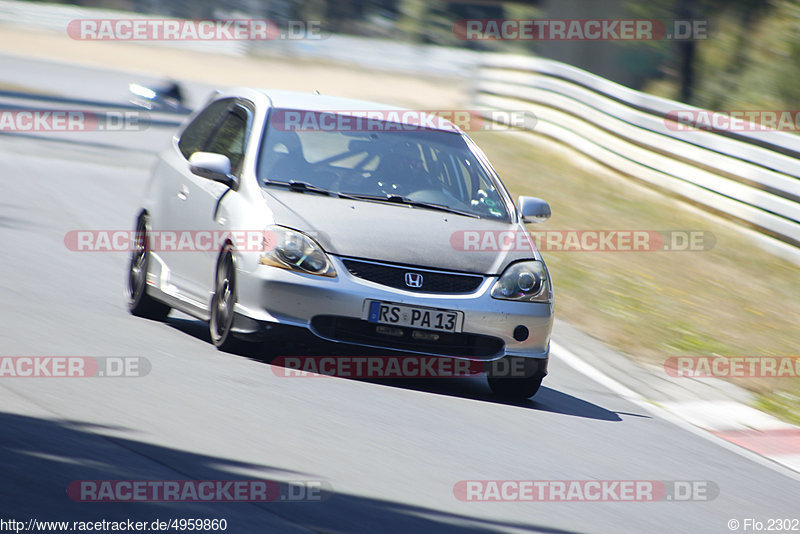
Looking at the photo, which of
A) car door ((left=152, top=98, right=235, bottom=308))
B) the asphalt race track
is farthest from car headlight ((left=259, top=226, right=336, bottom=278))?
car door ((left=152, top=98, right=235, bottom=308))

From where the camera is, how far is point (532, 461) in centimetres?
617

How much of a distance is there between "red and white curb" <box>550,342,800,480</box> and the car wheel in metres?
2.82

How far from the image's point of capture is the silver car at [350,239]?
23.5ft

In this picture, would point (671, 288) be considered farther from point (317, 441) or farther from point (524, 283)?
point (317, 441)

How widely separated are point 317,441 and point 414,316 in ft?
4.72

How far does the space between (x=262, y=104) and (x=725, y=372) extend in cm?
417

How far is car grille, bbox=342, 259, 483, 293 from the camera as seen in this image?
717 centimetres

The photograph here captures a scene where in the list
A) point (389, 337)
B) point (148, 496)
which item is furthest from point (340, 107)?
point (148, 496)

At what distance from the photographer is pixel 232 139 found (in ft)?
27.3

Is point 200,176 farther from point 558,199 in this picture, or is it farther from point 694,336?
point 558,199

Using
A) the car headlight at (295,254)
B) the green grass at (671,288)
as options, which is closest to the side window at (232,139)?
the car headlight at (295,254)

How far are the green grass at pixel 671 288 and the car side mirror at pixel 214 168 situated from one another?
3.87 metres

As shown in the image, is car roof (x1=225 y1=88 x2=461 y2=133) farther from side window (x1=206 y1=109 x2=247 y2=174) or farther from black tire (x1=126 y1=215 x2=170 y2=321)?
black tire (x1=126 y1=215 x2=170 y2=321)

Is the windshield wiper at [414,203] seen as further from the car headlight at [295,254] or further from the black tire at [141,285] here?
the black tire at [141,285]
